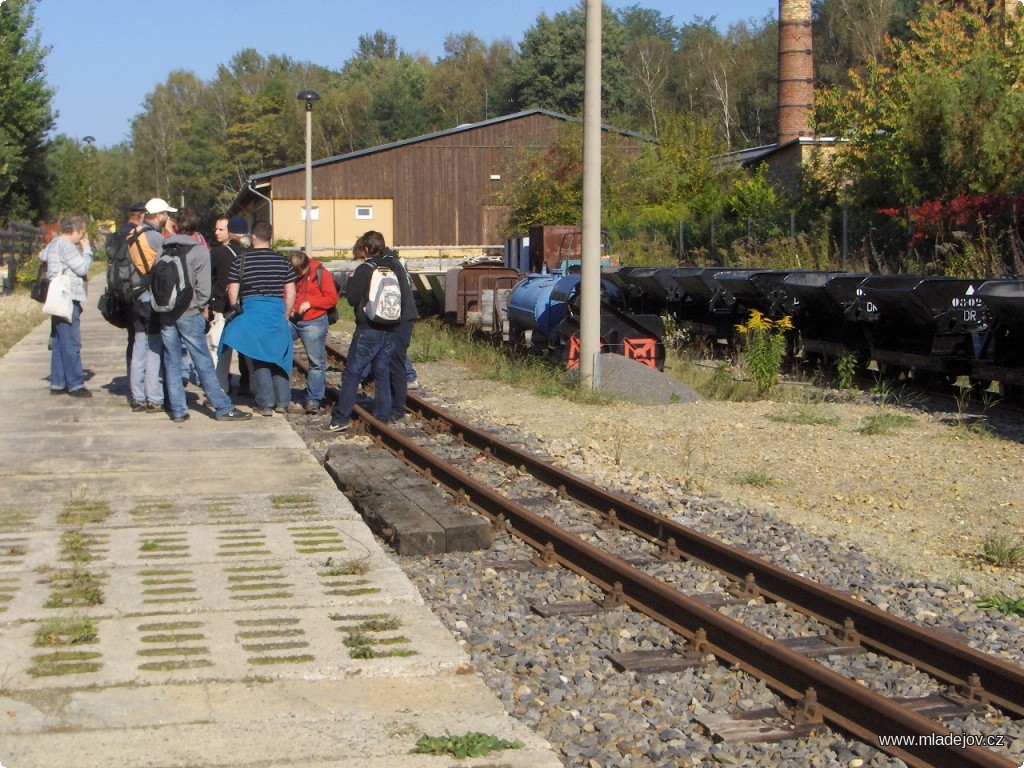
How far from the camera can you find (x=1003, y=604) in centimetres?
607

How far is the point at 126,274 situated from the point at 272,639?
6.97 metres

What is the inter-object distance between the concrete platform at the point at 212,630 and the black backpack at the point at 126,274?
2.24 metres

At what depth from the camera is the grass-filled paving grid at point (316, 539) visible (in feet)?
22.8

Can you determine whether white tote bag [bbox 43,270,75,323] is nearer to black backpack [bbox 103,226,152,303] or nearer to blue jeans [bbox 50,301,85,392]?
blue jeans [bbox 50,301,85,392]

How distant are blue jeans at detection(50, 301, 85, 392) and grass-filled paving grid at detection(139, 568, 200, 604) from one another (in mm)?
6686

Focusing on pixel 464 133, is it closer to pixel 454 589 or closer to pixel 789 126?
pixel 789 126

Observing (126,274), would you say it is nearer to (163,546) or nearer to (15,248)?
(163,546)

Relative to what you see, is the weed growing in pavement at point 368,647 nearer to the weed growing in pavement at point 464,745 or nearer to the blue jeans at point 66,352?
the weed growing in pavement at point 464,745

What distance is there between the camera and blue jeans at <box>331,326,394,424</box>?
11.0 meters

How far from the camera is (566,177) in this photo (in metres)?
39.5

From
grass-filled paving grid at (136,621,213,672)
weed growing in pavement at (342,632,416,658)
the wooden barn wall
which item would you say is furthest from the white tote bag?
the wooden barn wall

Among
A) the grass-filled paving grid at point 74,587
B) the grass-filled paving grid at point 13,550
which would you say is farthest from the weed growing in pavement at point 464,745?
the grass-filled paving grid at point 13,550

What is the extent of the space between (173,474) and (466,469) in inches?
88.1

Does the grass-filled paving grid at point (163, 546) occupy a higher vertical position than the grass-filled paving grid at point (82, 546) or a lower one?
lower
